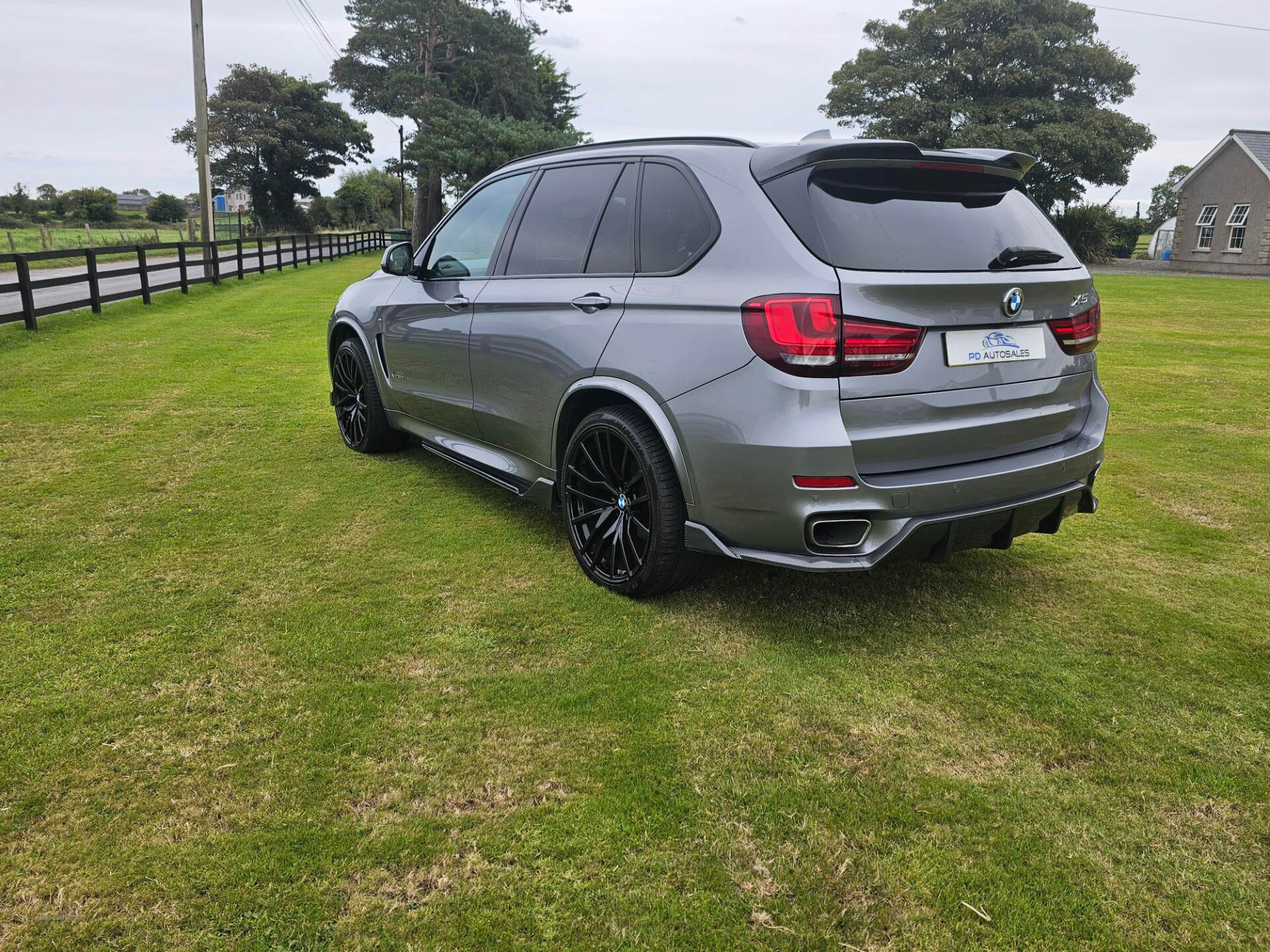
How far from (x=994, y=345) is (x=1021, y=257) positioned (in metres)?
0.40

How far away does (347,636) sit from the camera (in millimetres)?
3260

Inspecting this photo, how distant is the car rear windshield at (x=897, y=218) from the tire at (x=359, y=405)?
340 centimetres

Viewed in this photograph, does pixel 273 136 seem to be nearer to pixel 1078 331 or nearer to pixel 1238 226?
pixel 1238 226

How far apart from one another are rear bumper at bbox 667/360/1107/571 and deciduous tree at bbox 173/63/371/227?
6015 centimetres

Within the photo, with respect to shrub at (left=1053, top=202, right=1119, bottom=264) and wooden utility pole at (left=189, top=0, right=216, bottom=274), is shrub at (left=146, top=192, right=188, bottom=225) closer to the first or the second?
wooden utility pole at (left=189, top=0, right=216, bottom=274)

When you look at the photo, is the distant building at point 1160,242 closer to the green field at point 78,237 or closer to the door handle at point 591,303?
the green field at point 78,237

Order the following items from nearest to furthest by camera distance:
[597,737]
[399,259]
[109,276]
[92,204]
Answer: [597,737] → [399,259] → [109,276] → [92,204]

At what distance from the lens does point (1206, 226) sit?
37.3 m

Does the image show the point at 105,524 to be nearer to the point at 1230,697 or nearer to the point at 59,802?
the point at 59,802

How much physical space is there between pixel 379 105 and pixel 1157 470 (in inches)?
1900

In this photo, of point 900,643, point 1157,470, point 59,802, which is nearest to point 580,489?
point 900,643

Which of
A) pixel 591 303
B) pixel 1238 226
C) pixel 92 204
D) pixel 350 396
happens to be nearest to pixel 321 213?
pixel 92 204

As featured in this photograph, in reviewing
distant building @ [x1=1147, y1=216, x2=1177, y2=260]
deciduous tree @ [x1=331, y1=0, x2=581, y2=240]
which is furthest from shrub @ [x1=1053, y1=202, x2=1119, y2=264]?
deciduous tree @ [x1=331, y1=0, x2=581, y2=240]

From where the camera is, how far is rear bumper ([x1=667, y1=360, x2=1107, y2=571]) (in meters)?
Answer: 2.83
